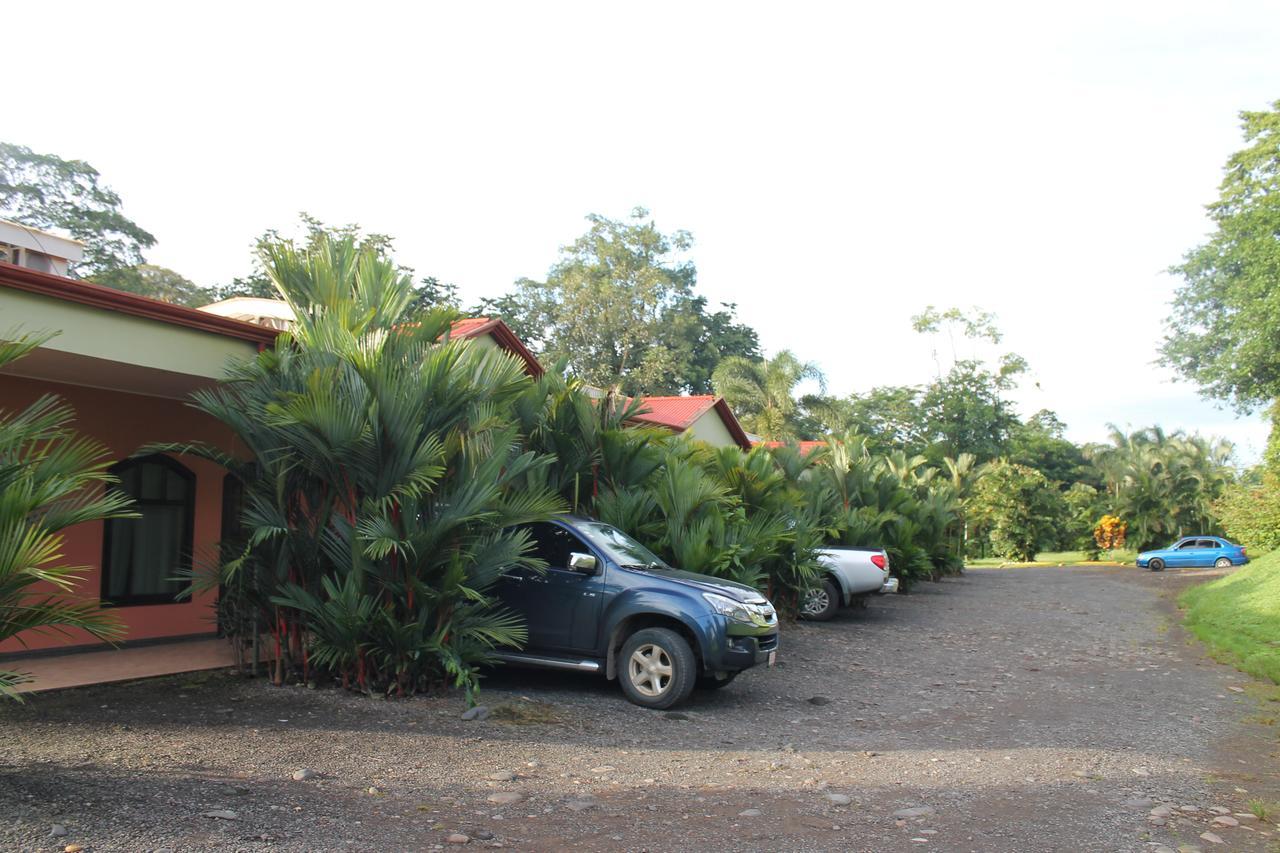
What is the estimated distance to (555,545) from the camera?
31.5 feet

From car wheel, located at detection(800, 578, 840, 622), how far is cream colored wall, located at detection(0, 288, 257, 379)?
10780 mm

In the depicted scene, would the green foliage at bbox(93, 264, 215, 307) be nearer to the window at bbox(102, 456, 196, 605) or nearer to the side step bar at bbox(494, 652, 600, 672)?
the window at bbox(102, 456, 196, 605)

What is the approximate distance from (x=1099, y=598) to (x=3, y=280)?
23.3m

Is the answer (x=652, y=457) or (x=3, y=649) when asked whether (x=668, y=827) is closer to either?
(x=652, y=457)

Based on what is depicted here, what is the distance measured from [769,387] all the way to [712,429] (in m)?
8.80

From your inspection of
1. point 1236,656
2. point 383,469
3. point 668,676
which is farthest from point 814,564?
point 383,469

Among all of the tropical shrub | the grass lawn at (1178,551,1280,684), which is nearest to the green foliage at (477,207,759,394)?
the tropical shrub

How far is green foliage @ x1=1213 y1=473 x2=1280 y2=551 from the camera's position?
1090 inches

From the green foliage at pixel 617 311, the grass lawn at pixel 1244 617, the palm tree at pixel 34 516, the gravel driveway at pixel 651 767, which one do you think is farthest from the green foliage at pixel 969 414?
the palm tree at pixel 34 516

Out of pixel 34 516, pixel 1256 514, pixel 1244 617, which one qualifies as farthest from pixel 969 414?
pixel 34 516

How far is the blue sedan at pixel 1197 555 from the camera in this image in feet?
123

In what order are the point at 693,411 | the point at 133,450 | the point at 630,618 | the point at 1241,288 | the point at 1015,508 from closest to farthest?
the point at 630,618 → the point at 133,450 → the point at 693,411 → the point at 1241,288 → the point at 1015,508

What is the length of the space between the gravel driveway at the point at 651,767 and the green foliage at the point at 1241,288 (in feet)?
97.8

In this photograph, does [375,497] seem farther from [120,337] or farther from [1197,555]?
[1197,555]
